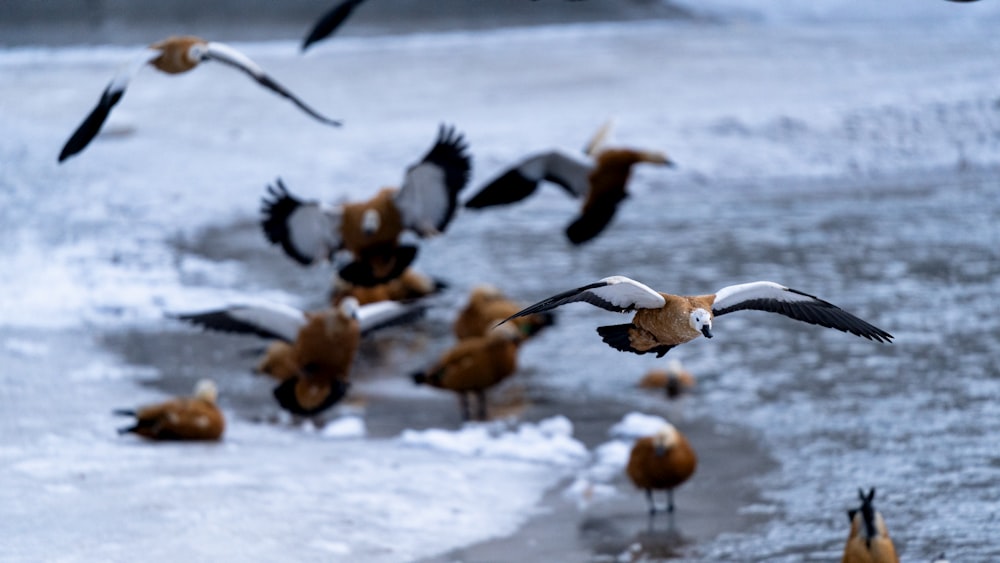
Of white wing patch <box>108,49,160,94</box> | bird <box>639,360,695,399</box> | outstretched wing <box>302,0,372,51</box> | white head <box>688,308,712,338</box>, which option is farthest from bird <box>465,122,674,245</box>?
white head <box>688,308,712,338</box>

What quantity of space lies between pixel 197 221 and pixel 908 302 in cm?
608

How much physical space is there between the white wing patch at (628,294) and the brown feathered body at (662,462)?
6.43ft

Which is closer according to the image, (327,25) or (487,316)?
(327,25)

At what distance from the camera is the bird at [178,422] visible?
21.9ft

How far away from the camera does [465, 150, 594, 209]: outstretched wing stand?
780 cm

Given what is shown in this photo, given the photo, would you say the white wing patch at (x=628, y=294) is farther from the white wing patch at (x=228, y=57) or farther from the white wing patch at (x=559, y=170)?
the white wing patch at (x=559, y=170)

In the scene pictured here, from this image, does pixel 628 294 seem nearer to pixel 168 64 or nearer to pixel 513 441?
pixel 168 64

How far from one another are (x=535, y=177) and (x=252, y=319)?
182 cm

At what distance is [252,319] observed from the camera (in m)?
7.14

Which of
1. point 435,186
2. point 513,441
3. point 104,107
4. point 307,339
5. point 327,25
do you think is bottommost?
point 513,441

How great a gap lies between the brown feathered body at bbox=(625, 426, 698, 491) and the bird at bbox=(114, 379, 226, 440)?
199 centimetres

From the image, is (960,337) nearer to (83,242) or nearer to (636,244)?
(636,244)

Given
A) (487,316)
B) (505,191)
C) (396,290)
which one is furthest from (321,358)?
(396,290)

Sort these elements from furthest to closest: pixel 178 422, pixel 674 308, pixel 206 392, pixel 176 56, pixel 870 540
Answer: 1. pixel 206 392
2. pixel 178 422
3. pixel 176 56
4. pixel 870 540
5. pixel 674 308
